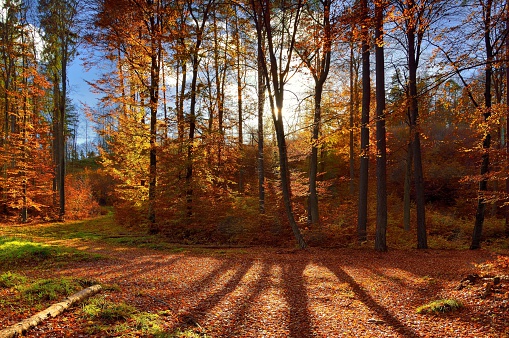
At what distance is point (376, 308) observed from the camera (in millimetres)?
4934

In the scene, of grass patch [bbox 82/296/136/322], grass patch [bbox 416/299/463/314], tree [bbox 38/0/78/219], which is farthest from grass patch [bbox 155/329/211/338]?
tree [bbox 38/0/78/219]

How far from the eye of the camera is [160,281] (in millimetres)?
6168

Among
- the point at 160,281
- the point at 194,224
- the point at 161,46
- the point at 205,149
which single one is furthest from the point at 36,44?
the point at 160,281

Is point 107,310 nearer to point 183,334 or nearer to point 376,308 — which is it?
point 183,334

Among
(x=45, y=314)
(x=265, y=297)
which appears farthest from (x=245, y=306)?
(x=45, y=314)

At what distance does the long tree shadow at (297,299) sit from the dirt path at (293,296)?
0.02 metres

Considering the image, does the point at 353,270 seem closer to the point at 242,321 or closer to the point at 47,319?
the point at 242,321

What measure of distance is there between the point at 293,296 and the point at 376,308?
4.76 ft

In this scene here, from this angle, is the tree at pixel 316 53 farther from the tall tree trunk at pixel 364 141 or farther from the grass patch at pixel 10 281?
the grass patch at pixel 10 281

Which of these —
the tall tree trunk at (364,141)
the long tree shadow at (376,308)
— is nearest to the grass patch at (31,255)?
the long tree shadow at (376,308)

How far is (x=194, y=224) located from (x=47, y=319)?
413 inches

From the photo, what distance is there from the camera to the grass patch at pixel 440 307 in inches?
177

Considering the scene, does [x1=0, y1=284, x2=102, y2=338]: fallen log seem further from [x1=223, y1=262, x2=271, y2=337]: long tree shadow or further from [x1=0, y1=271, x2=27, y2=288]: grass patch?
[x1=223, y1=262, x2=271, y2=337]: long tree shadow

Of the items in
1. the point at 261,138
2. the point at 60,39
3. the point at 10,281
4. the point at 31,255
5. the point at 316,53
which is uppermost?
the point at 60,39
